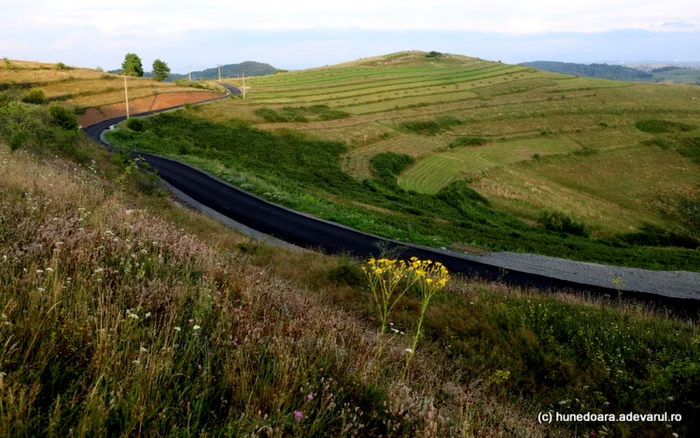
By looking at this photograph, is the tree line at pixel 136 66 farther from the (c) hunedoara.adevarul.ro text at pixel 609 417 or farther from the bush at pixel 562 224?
the (c) hunedoara.adevarul.ro text at pixel 609 417

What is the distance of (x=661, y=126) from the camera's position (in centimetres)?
8162

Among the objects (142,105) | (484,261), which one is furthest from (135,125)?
(484,261)

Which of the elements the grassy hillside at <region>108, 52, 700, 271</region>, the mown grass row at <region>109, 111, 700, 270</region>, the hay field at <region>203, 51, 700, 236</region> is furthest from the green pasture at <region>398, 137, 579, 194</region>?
the mown grass row at <region>109, 111, 700, 270</region>

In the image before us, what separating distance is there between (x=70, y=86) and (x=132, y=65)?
5866 cm

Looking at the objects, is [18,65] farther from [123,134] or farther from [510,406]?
[510,406]

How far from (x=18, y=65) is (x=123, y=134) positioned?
6081 cm

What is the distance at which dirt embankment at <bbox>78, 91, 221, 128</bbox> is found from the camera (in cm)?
6178

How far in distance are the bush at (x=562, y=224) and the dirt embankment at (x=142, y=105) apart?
58.8 m

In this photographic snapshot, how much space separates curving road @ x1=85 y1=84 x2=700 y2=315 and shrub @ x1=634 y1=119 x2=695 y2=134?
76.4 m

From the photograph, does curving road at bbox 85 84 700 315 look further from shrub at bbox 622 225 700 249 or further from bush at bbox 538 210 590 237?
shrub at bbox 622 225 700 249

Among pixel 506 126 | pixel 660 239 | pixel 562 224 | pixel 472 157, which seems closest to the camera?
pixel 562 224

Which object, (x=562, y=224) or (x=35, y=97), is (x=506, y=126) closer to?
(x=562, y=224)

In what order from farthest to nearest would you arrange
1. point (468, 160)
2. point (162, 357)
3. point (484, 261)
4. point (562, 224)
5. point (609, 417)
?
point (468, 160), point (562, 224), point (484, 261), point (609, 417), point (162, 357)

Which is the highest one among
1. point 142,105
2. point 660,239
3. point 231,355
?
point 142,105
